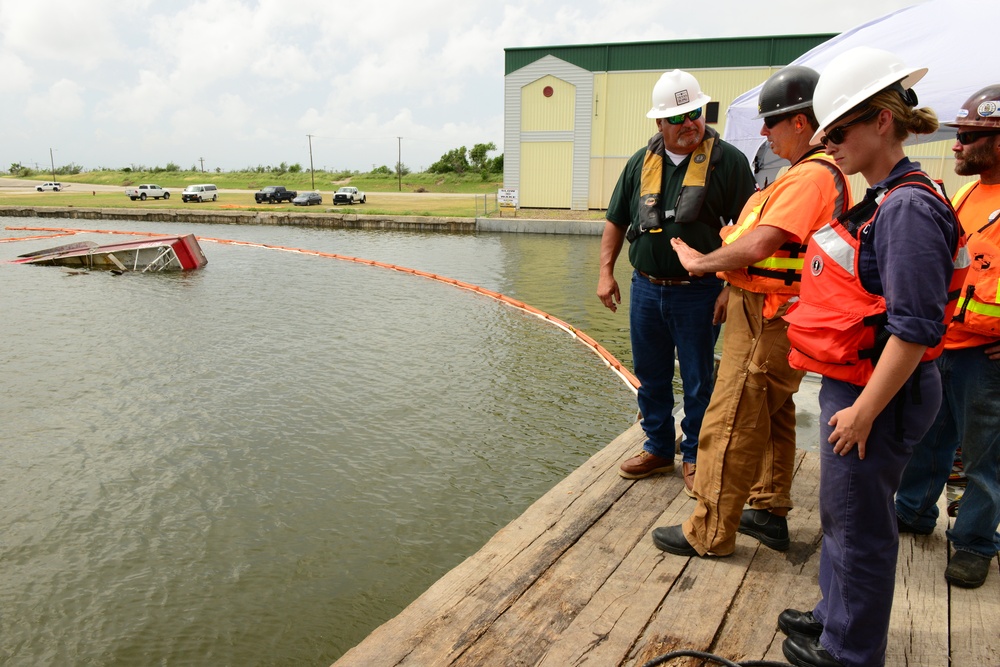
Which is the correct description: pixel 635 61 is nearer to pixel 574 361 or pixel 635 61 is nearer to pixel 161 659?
pixel 574 361

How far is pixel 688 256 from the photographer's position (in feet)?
9.68

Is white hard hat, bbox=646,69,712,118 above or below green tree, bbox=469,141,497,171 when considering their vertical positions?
below

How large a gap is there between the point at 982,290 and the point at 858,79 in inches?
57.4

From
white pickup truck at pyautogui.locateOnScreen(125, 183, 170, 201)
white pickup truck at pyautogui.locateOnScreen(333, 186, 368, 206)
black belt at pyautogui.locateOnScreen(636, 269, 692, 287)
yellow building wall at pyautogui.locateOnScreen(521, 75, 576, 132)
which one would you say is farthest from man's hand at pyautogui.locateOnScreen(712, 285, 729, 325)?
white pickup truck at pyautogui.locateOnScreen(125, 183, 170, 201)

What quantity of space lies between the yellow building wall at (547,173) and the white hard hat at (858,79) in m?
29.7

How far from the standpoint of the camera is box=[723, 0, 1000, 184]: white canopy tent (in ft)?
18.5

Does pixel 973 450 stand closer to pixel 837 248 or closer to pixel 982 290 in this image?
pixel 982 290

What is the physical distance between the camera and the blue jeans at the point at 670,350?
3402mm

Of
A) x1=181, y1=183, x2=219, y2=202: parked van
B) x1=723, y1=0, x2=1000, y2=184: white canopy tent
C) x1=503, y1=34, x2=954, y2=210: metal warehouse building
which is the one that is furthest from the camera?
x1=181, y1=183, x2=219, y2=202: parked van

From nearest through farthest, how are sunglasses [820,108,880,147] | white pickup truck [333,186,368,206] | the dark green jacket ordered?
sunglasses [820,108,880,147]
the dark green jacket
white pickup truck [333,186,368,206]

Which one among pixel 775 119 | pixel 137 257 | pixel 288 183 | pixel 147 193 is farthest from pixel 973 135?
pixel 288 183

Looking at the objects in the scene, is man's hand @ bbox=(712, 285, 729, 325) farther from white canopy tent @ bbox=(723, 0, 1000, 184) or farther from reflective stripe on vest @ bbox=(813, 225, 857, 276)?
white canopy tent @ bbox=(723, 0, 1000, 184)

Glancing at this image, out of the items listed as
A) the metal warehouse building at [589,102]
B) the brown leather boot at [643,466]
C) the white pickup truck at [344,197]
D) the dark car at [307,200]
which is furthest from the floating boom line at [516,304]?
the white pickup truck at [344,197]

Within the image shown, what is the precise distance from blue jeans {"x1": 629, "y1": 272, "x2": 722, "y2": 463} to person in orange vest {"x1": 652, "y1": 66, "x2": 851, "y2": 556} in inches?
17.7
